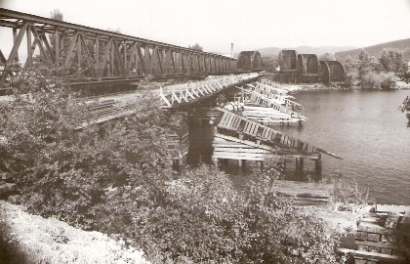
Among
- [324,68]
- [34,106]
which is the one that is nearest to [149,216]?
[34,106]

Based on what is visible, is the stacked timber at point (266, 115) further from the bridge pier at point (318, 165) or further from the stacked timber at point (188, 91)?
the bridge pier at point (318, 165)

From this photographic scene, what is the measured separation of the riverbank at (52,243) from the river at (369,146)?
1450 cm

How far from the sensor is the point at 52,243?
11.8 m

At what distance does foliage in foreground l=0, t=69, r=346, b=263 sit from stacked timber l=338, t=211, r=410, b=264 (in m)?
0.99

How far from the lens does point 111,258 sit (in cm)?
1194

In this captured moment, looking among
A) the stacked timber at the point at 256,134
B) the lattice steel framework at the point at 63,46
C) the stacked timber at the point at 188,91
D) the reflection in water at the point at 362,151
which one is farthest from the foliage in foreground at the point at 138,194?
the stacked timber at the point at 256,134

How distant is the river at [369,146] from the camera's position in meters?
22.7

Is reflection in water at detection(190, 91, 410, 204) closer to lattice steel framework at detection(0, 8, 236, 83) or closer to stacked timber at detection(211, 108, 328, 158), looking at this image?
stacked timber at detection(211, 108, 328, 158)

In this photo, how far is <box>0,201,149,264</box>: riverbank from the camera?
11.2 m

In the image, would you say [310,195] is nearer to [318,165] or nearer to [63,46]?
[318,165]

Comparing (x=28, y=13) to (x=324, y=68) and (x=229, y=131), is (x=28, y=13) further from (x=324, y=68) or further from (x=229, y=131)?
(x=324, y=68)

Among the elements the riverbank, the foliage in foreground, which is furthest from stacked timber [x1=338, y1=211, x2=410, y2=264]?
the riverbank

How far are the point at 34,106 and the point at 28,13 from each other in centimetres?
456

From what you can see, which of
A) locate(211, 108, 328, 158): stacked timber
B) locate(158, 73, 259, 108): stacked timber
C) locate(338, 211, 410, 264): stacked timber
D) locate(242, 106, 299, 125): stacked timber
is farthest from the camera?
locate(242, 106, 299, 125): stacked timber
